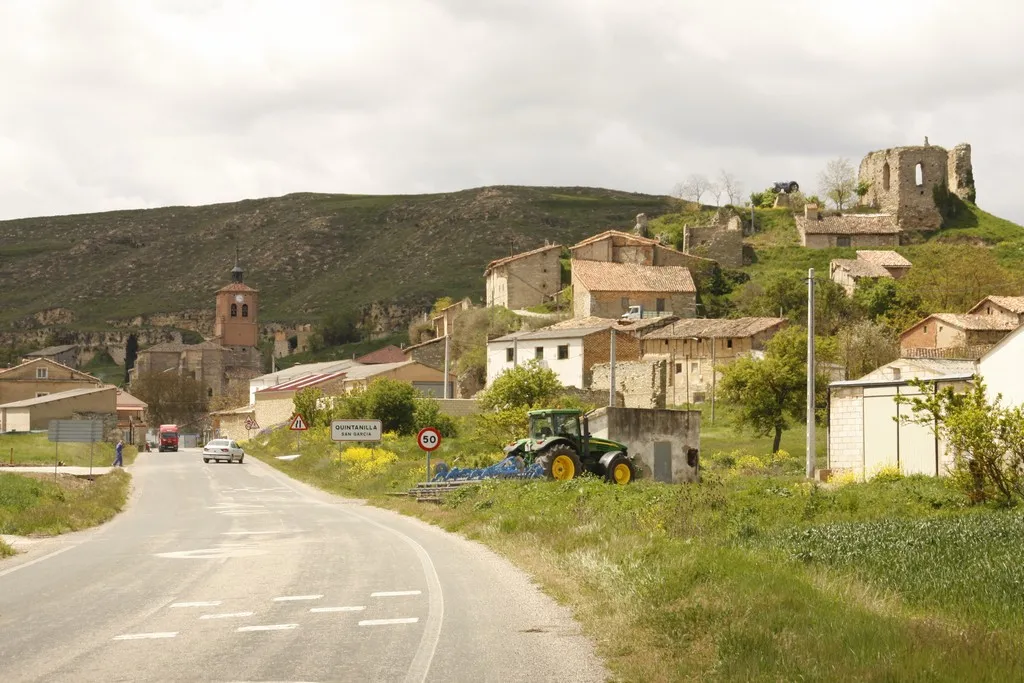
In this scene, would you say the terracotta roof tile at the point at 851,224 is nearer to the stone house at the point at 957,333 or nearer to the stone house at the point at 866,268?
the stone house at the point at 866,268

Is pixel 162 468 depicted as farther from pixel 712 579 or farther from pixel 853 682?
pixel 853 682

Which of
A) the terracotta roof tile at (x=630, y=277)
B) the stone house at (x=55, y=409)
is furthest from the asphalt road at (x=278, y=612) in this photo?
the terracotta roof tile at (x=630, y=277)

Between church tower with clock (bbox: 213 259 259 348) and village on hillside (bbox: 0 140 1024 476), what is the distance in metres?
8.19

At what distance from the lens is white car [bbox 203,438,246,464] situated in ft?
200

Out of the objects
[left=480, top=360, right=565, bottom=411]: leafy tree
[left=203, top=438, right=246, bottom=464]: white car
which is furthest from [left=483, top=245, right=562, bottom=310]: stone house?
[left=480, top=360, right=565, bottom=411]: leafy tree

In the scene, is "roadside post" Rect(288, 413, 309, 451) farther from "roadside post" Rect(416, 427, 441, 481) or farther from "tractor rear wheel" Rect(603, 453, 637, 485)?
"tractor rear wheel" Rect(603, 453, 637, 485)

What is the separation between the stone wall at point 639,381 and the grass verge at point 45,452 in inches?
1084

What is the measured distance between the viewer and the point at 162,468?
2206 inches

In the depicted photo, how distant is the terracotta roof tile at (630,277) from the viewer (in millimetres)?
88375

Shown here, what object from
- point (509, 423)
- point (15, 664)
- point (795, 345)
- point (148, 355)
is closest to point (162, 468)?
point (509, 423)

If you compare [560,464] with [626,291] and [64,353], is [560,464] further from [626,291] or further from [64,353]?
[64,353]

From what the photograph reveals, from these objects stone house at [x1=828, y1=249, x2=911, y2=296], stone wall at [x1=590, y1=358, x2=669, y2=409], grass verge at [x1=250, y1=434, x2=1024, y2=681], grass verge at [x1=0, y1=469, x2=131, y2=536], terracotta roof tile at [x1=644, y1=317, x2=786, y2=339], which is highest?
stone house at [x1=828, y1=249, x2=911, y2=296]

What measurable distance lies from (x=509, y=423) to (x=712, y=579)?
117 feet

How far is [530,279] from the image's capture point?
97.1 m
